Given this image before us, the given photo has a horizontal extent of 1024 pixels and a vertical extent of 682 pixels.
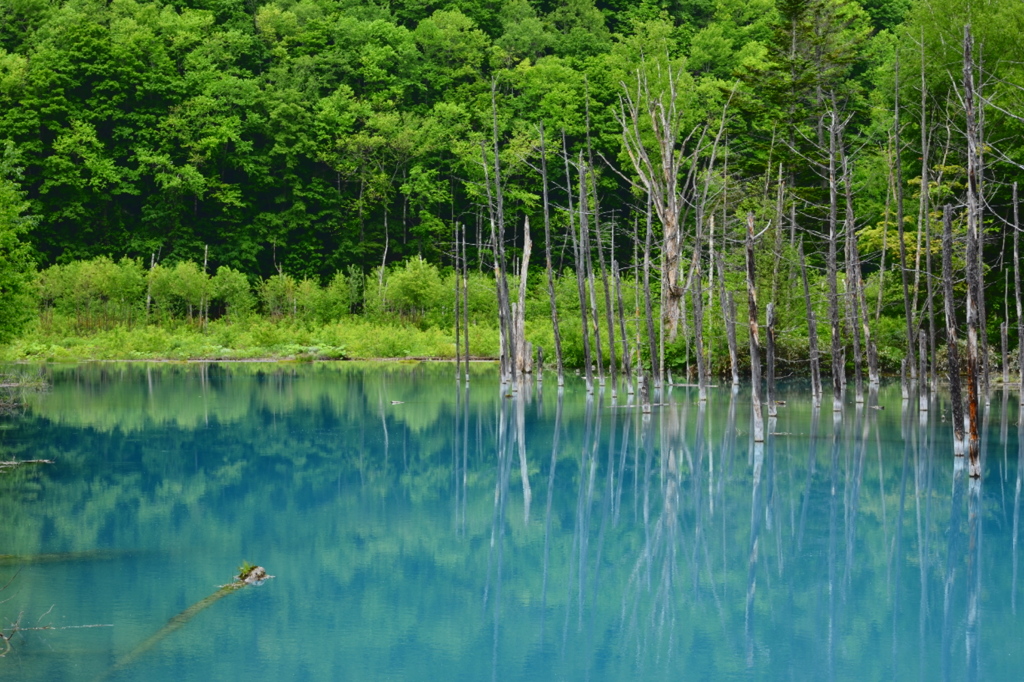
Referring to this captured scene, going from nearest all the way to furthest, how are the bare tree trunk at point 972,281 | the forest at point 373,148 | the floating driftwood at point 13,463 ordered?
1. the bare tree trunk at point 972,281
2. the floating driftwood at point 13,463
3. the forest at point 373,148

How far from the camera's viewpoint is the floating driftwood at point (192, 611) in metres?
7.34

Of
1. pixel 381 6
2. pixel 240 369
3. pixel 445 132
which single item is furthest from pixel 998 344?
pixel 381 6

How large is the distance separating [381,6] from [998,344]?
55.5m

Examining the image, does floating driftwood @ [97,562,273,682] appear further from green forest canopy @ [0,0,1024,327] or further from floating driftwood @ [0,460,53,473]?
green forest canopy @ [0,0,1024,327]

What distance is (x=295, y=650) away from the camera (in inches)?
305

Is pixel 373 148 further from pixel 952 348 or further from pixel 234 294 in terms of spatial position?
pixel 952 348

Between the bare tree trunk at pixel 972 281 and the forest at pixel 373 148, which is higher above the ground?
the forest at pixel 373 148

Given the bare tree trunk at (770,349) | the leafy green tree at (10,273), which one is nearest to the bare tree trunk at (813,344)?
the bare tree trunk at (770,349)

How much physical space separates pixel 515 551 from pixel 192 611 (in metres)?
3.56

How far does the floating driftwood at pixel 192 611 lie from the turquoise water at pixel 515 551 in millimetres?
59

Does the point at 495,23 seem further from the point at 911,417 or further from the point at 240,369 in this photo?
→ the point at 911,417

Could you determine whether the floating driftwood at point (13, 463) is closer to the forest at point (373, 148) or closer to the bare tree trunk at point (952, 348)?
the bare tree trunk at point (952, 348)

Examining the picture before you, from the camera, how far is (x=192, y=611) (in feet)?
28.3

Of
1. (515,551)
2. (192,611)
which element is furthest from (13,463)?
(515,551)
